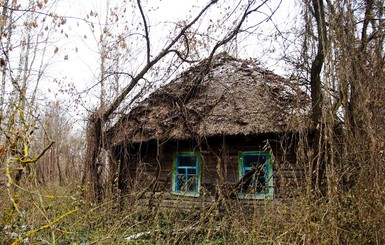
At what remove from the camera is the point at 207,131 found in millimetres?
6953

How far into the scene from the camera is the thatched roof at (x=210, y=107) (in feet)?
22.6

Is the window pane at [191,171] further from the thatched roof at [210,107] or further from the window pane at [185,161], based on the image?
the thatched roof at [210,107]

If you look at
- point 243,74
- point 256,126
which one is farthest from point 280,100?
point 243,74

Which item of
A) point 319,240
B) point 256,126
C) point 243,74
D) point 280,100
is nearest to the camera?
point 319,240

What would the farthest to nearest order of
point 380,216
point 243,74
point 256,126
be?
point 243,74
point 256,126
point 380,216

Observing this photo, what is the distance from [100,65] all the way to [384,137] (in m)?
6.16

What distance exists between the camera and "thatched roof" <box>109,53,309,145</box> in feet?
22.6

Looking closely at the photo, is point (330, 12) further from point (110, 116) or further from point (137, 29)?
point (110, 116)

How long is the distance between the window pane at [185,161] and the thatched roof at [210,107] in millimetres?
989

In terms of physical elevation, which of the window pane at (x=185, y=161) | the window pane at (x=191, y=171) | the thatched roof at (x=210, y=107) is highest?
the thatched roof at (x=210, y=107)

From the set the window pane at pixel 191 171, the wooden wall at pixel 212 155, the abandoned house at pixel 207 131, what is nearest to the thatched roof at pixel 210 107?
the abandoned house at pixel 207 131

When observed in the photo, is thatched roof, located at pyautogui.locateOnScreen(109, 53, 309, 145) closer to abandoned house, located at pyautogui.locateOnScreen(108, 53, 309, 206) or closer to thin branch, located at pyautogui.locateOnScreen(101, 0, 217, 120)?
abandoned house, located at pyautogui.locateOnScreen(108, 53, 309, 206)

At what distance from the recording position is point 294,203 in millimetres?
3441

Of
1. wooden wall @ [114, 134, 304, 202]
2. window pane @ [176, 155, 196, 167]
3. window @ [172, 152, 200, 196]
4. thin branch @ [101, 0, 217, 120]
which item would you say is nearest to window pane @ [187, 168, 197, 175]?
window @ [172, 152, 200, 196]
